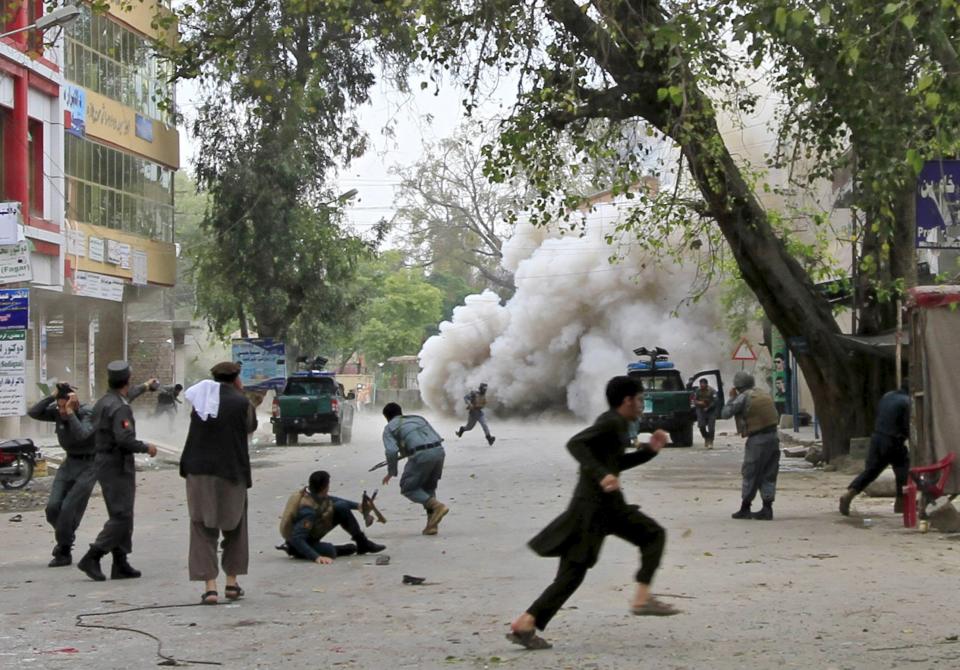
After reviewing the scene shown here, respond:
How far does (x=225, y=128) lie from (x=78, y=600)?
29.5 m

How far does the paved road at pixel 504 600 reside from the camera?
753 cm

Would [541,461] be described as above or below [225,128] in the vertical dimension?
below

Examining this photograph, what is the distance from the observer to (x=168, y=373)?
167ft

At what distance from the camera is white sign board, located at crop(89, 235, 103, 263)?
35.4 metres

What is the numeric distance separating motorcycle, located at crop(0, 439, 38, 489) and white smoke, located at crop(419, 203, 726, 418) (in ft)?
99.9

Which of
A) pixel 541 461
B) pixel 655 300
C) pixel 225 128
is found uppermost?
pixel 225 128

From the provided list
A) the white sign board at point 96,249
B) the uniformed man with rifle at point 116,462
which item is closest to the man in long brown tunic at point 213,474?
the uniformed man with rifle at point 116,462

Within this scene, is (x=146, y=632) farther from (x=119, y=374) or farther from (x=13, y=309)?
(x=13, y=309)

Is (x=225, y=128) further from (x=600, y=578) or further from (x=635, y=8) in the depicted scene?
(x=600, y=578)

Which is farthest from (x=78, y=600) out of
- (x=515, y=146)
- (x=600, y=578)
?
(x=515, y=146)

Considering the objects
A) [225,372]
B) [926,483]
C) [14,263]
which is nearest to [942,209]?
[926,483]

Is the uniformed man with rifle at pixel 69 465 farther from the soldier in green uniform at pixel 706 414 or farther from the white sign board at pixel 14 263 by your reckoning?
the soldier in green uniform at pixel 706 414

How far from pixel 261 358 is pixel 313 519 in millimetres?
30154

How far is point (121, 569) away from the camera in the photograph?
1127cm
